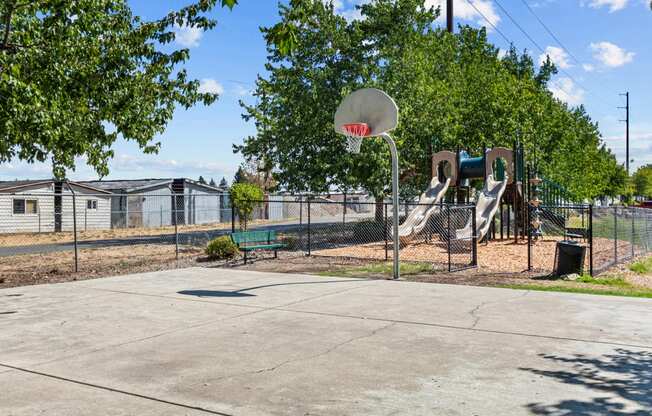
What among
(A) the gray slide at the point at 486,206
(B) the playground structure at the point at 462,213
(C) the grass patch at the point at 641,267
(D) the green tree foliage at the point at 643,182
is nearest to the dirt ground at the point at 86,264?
(B) the playground structure at the point at 462,213

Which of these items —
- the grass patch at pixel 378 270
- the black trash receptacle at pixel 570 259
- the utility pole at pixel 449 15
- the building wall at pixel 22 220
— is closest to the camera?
the black trash receptacle at pixel 570 259

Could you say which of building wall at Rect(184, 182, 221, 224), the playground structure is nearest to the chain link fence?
the playground structure

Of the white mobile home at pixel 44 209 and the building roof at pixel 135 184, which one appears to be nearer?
the white mobile home at pixel 44 209

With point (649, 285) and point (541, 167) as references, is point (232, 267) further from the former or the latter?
point (541, 167)

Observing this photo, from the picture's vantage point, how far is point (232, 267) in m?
15.7

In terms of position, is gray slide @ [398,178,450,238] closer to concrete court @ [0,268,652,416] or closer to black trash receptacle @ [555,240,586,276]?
black trash receptacle @ [555,240,586,276]

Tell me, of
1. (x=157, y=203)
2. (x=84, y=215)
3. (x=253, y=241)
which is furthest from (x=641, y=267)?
(x=157, y=203)

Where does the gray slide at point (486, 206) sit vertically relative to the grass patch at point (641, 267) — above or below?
above

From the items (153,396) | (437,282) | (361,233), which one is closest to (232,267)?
(437,282)

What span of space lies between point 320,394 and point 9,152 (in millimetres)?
12863

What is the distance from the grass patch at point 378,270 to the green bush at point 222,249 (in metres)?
3.83

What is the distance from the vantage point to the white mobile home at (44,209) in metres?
34.3

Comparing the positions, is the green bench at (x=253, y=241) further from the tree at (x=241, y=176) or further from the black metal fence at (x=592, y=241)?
the tree at (x=241, y=176)

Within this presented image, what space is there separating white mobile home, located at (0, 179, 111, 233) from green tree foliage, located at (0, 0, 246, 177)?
60.8 feet
